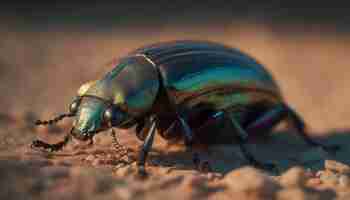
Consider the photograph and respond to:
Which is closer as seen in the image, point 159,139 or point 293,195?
point 293,195

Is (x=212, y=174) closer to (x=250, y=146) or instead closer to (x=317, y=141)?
(x=250, y=146)

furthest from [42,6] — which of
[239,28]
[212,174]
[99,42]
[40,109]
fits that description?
[212,174]

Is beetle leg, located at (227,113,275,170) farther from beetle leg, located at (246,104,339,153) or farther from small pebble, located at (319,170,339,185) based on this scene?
beetle leg, located at (246,104,339,153)

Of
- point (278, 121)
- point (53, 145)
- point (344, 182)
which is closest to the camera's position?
point (344, 182)

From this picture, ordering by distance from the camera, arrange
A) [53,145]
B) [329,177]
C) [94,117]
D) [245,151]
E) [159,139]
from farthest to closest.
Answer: [159,139] < [245,151] < [53,145] < [94,117] < [329,177]

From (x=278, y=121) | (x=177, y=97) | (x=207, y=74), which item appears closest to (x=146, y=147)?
(x=177, y=97)

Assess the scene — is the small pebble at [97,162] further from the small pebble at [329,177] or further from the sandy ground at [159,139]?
the small pebble at [329,177]

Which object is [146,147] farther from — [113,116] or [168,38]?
[168,38]
